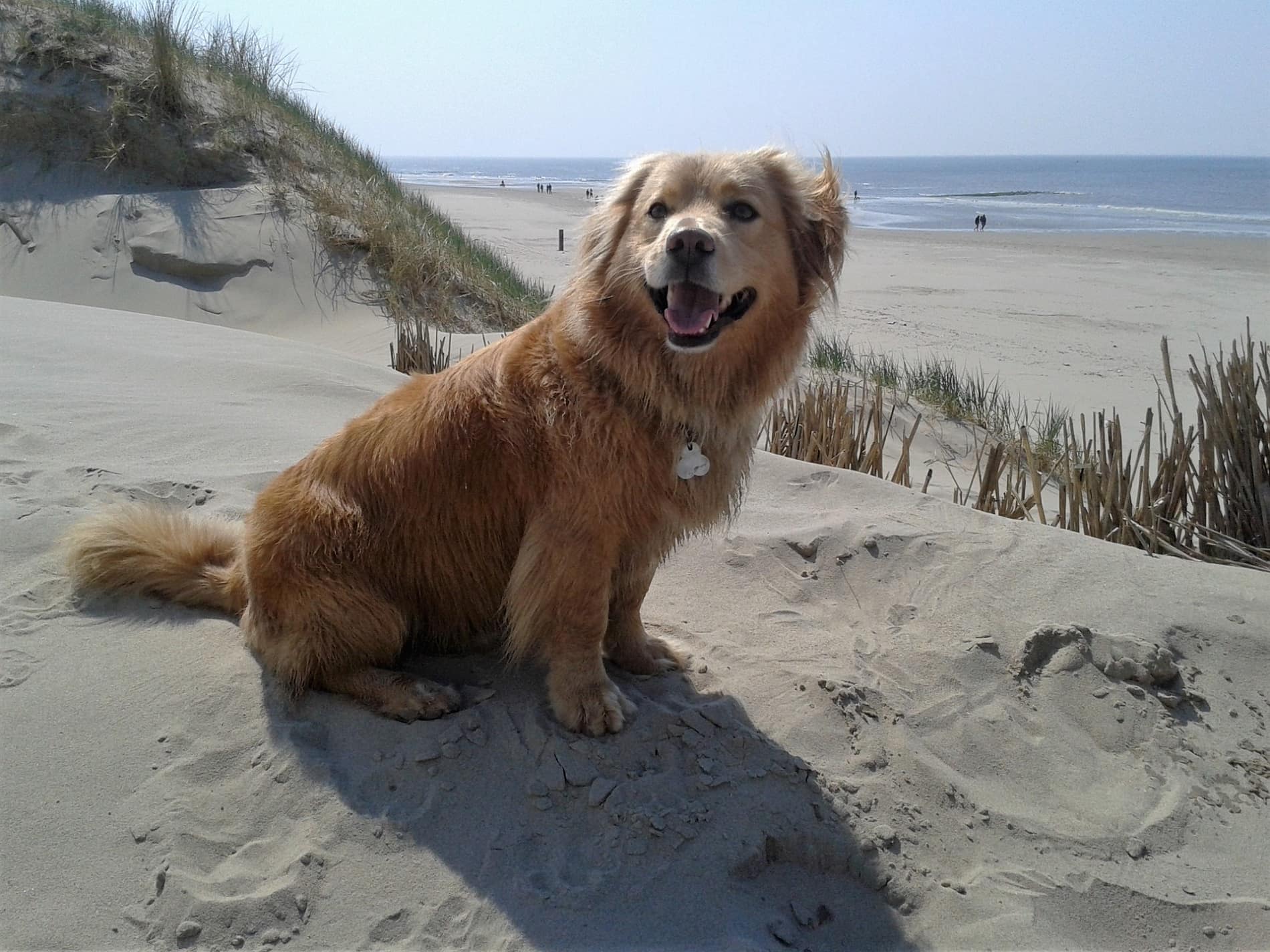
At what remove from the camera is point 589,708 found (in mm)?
2678

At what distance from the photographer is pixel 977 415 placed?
27.0 feet

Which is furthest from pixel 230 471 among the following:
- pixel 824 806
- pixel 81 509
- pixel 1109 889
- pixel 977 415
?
pixel 977 415

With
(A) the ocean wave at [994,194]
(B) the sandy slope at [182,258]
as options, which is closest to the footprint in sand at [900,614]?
(B) the sandy slope at [182,258]

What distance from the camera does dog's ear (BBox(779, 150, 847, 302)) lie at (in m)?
2.91

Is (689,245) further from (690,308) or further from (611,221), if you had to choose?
(611,221)

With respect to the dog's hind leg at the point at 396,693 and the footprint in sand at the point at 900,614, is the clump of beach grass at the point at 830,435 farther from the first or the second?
the dog's hind leg at the point at 396,693

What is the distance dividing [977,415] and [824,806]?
6617 millimetres

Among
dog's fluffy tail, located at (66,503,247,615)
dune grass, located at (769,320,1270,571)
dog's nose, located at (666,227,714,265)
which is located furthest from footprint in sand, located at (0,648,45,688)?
dune grass, located at (769,320,1270,571)

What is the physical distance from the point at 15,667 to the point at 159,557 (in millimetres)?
575

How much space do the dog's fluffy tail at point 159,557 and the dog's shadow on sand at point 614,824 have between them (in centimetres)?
62

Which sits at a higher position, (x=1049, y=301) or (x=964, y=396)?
(x=1049, y=301)

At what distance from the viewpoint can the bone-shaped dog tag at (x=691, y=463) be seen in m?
2.71

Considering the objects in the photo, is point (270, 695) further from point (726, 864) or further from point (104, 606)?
point (726, 864)

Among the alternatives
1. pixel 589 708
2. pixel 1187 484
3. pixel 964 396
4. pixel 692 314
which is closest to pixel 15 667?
pixel 589 708
